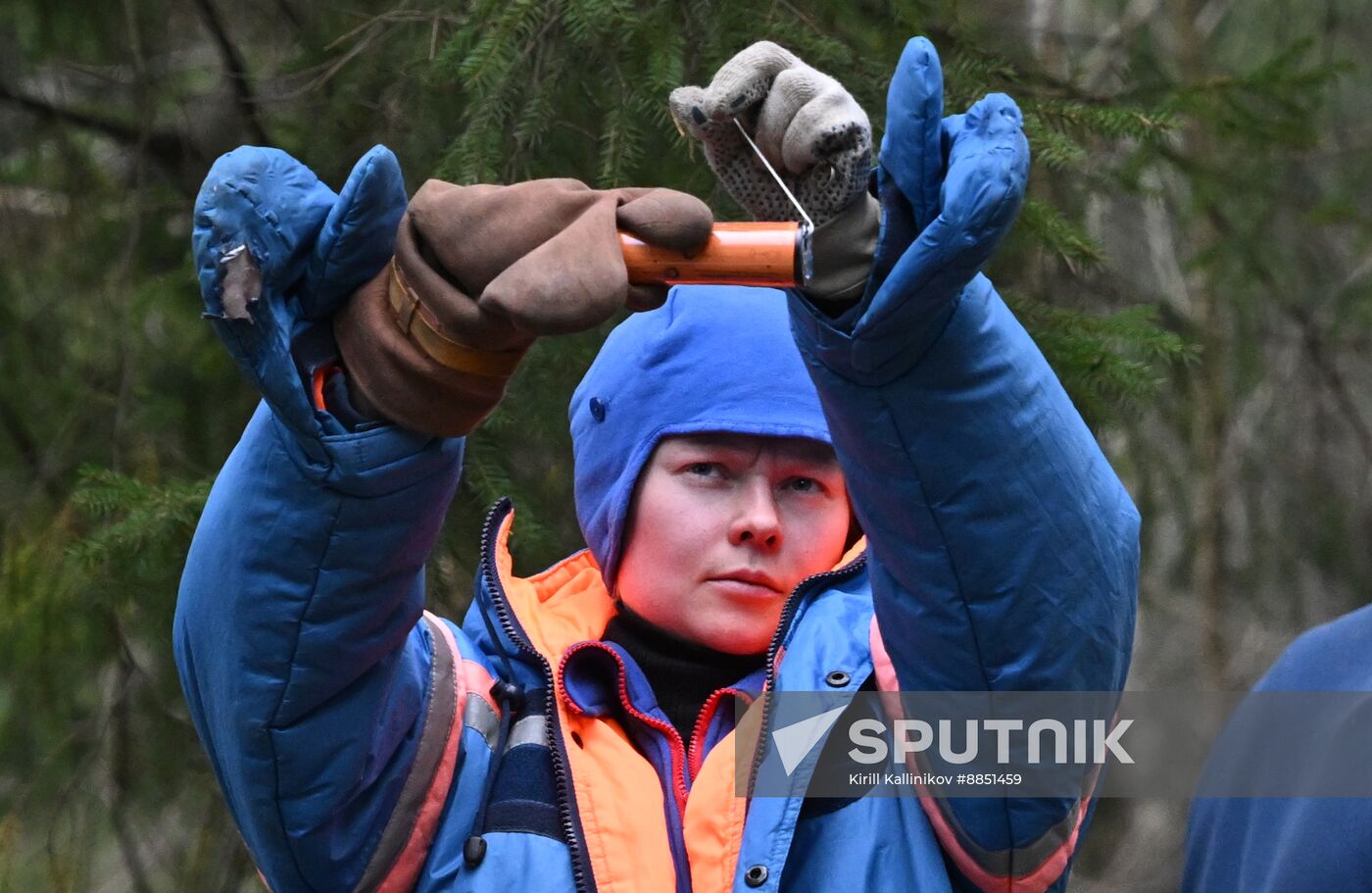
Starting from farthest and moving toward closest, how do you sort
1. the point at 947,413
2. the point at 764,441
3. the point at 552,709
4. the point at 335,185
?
the point at 335,185, the point at 764,441, the point at 552,709, the point at 947,413

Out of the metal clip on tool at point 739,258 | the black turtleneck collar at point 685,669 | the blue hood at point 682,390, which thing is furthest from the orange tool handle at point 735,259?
the black turtleneck collar at point 685,669

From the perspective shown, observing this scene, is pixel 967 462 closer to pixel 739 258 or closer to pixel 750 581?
pixel 739 258

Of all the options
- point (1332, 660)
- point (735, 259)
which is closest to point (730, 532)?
point (735, 259)

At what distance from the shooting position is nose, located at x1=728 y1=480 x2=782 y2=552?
6.85 ft

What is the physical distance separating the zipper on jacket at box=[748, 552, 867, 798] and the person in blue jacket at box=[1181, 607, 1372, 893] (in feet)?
1.50

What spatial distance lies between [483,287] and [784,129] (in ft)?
0.99

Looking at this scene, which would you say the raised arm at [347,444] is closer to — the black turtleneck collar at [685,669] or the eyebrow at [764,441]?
the black turtleneck collar at [685,669]

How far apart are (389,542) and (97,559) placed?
1.26 metres

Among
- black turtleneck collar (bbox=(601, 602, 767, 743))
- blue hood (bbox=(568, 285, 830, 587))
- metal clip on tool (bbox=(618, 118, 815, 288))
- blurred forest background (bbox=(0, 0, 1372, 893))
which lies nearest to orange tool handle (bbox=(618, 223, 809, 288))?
metal clip on tool (bbox=(618, 118, 815, 288))

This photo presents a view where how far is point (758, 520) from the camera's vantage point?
209cm

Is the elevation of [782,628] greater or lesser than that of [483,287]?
lesser

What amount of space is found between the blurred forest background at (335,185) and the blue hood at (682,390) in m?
0.49

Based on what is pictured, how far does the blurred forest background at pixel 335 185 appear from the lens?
9.19 feet

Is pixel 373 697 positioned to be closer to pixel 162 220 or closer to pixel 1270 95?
pixel 162 220
